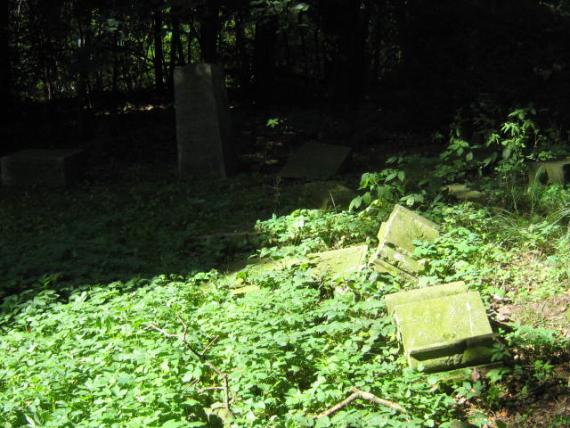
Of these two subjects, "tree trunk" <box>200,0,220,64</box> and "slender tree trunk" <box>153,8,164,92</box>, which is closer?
"tree trunk" <box>200,0,220,64</box>

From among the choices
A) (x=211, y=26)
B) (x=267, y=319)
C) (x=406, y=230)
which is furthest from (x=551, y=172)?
(x=211, y=26)

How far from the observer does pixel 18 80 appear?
1331 cm

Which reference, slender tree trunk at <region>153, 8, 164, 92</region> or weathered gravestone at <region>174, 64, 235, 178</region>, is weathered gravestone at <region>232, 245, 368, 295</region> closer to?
weathered gravestone at <region>174, 64, 235, 178</region>

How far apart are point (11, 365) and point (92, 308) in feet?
2.79

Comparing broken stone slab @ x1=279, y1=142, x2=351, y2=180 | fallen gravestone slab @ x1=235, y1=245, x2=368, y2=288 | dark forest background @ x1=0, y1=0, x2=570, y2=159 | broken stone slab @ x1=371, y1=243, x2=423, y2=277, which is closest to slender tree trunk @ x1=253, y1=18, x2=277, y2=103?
dark forest background @ x1=0, y1=0, x2=570, y2=159

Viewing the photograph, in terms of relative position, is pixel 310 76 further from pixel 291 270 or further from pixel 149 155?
pixel 291 270

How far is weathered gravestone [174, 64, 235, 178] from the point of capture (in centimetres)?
941

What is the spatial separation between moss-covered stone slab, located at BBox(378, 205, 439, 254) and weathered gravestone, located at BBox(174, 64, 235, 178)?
433 cm

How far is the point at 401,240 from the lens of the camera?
17.4ft

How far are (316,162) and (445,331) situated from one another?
17.6 ft

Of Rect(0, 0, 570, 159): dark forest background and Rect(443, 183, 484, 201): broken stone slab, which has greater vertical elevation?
Rect(0, 0, 570, 159): dark forest background

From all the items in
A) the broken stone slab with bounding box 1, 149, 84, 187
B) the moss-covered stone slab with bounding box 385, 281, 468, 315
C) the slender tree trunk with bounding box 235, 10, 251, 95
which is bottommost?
the broken stone slab with bounding box 1, 149, 84, 187

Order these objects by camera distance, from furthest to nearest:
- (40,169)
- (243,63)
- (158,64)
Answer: (158,64) → (243,63) → (40,169)

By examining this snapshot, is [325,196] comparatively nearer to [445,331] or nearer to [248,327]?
[248,327]
